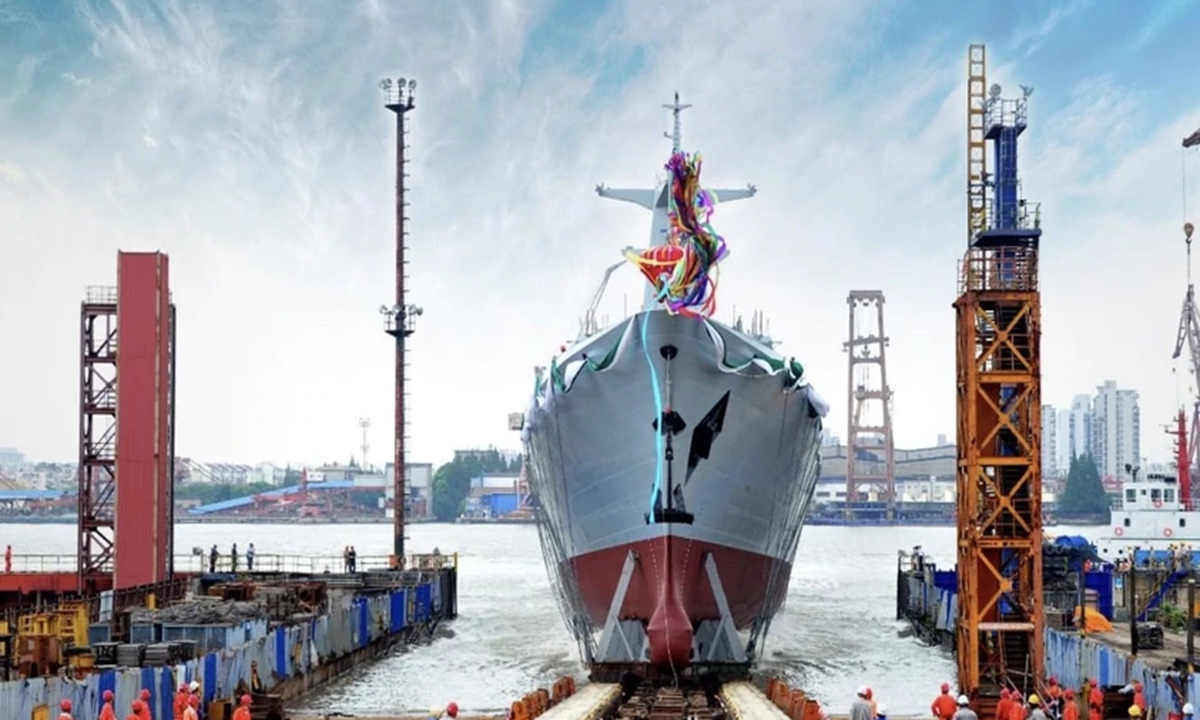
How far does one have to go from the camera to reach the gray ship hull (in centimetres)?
2577

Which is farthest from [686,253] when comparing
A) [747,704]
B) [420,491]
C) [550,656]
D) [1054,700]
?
[420,491]

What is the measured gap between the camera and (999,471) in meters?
24.0

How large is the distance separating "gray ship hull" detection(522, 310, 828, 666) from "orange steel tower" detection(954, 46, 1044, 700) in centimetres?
433

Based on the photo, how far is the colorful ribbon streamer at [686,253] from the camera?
24531 mm

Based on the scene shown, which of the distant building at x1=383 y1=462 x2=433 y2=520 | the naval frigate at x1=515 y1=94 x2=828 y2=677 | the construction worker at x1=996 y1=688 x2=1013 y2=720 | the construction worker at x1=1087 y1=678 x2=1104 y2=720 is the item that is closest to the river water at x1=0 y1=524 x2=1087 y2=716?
the naval frigate at x1=515 y1=94 x2=828 y2=677

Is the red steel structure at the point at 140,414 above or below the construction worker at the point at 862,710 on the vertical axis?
above

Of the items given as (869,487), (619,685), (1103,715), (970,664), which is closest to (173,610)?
(619,685)

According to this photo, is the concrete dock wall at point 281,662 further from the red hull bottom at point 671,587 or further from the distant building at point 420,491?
the distant building at point 420,491

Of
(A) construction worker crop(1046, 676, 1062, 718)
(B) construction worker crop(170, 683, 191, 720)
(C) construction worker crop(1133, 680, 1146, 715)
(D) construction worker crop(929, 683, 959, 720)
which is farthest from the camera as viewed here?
(A) construction worker crop(1046, 676, 1062, 718)

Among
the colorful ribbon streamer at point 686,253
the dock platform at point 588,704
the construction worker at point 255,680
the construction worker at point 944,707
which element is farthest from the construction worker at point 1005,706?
the construction worker at point 255,680

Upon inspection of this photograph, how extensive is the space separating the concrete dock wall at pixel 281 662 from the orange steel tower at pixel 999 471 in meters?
11.9

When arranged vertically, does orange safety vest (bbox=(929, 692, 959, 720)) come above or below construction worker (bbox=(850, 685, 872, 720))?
below

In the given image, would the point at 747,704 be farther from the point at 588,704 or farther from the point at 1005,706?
the point at 1005,706

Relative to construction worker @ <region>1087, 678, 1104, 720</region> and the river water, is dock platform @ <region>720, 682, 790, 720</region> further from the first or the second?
the river water
